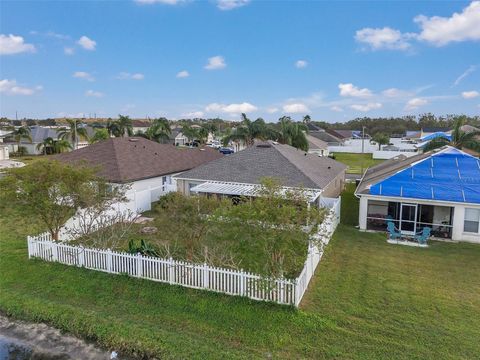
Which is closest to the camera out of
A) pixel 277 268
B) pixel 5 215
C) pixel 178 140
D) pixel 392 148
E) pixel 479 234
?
pixel 277 268

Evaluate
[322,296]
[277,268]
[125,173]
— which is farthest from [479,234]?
[125,173]

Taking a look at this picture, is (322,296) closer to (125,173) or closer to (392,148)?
(125,173)

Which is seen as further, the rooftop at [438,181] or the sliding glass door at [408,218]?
the sliding glass door at [408,218]

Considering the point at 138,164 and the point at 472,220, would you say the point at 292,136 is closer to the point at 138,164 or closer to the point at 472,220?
the point at 138,164

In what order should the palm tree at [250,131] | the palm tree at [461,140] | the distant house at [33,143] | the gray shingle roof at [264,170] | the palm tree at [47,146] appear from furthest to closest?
the distant house at [33,143]
the palm tree at [47,146]
the palm tree at [250,131]
the palm tree at [461,140]
the gray shingle roof at [264,170]

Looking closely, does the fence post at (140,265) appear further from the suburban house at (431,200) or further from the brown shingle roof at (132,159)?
the suburban house at (431,200)

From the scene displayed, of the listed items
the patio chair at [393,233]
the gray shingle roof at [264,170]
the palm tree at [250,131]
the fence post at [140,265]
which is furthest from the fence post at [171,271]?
the palm tree at [250,131]

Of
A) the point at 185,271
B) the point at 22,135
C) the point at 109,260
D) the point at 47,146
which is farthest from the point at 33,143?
the point at 185,271
